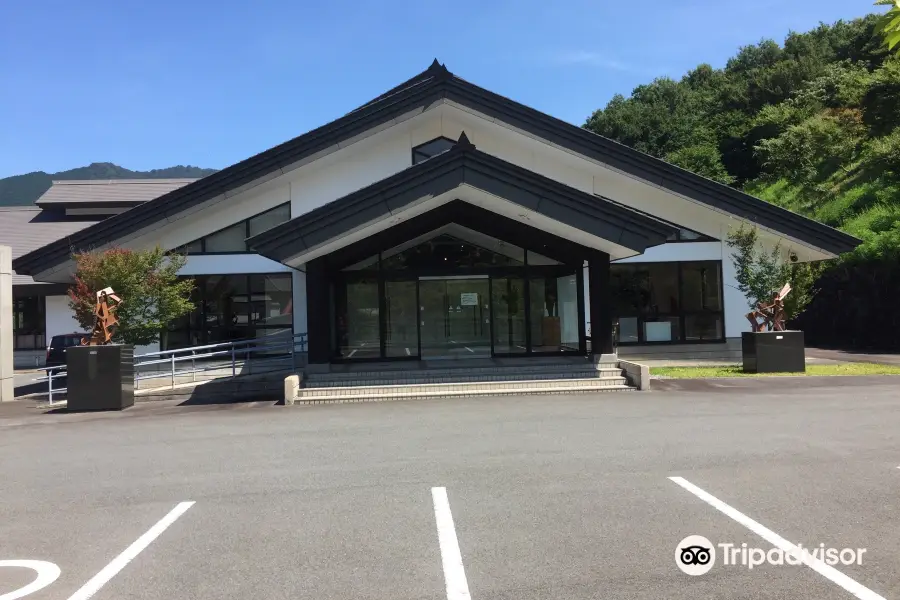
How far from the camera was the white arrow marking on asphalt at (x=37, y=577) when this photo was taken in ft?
14.4

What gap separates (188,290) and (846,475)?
51.9 feet

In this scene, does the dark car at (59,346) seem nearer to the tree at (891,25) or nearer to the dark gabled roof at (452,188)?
the dark gabled roof at (452,188)

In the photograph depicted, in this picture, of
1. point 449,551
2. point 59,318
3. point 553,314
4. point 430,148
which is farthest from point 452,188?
point 59,318

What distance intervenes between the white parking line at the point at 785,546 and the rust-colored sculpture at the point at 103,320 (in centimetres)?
1260

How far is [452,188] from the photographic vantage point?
47.7 ft

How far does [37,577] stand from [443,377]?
34.8 feet

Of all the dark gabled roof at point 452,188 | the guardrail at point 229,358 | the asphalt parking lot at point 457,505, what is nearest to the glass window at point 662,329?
the dark gabled roof at point 452,188

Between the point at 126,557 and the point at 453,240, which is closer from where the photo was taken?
the point at 126,557

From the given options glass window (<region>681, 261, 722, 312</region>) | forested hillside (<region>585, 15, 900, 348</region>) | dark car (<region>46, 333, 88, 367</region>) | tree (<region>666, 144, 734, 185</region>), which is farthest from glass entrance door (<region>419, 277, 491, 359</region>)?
tree (<region>666, 144, 734, 185</region>)

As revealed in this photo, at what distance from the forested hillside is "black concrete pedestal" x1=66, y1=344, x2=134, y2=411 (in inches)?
590

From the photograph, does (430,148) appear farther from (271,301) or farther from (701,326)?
(701,326)

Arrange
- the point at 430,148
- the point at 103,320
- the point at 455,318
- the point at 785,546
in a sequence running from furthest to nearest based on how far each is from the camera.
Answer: the point at 430,148 → the point at 455,318 → the point at 103,320 → the point at 785,546

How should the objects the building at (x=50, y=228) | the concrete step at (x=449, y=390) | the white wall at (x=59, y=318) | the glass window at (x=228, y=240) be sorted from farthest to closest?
the building at (x=50, y=228) < the white wall at (x=59, y=318) < the glass window at (x=228, y=240) < the concrete step at (x=449, y=390)

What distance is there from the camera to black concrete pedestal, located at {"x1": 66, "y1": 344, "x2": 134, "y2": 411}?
14047 mm
